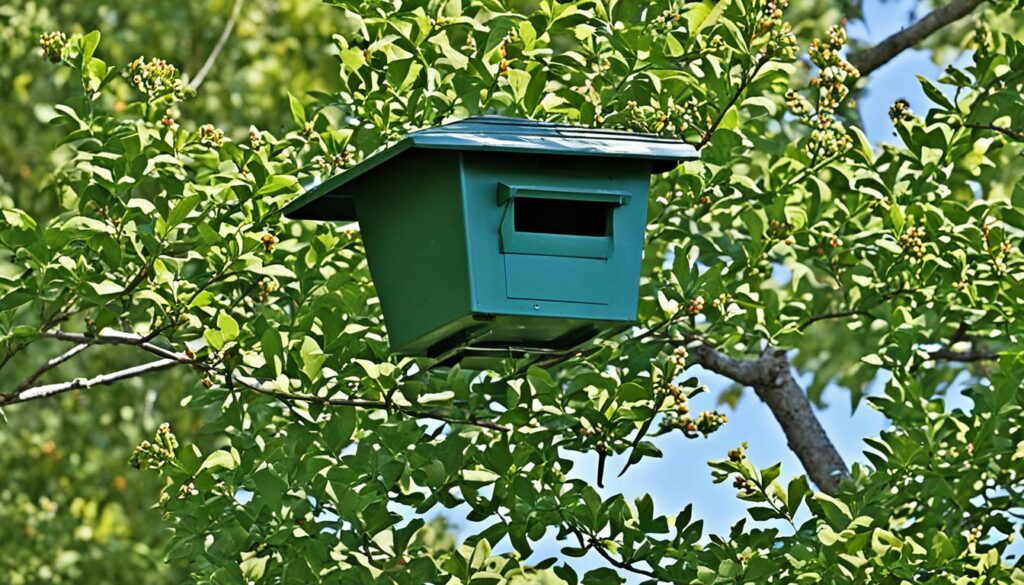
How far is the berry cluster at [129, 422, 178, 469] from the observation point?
3619 mm

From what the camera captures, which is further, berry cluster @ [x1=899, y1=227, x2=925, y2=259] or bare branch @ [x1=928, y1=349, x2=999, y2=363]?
bare branch @ [x1=928, y1=349, x2=999, y2=363]

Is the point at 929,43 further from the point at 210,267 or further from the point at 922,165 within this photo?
the point at 210,267

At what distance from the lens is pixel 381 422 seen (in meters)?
3.92

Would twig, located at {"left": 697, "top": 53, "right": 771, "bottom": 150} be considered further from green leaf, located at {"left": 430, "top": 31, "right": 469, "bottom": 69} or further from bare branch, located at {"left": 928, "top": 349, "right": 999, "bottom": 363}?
bare branch, located at {"left": 928, "top": 349, "right": 999, "bottom": 363}

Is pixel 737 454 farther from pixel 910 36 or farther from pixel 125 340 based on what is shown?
pixel 910 36

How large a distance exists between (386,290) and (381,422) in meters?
0.66

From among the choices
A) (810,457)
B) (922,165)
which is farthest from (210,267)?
(810,457)

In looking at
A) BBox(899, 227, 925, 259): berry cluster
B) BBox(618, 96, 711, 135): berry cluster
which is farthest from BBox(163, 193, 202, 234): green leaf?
BBox(899, 227, 925, 259): berry cluster

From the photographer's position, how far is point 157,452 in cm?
365

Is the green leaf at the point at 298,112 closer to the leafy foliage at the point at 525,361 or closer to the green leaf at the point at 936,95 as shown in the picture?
the leafy foliage at the point at 525,361

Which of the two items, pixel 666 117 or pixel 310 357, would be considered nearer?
pixel 310 357

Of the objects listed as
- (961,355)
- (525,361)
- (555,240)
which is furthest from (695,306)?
(961,355)

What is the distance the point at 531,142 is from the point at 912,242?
1.26 meters

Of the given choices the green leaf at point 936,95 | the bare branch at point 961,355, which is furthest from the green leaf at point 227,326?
the bare branch at point 961,355
